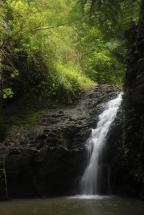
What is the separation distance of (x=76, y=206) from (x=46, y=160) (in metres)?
2.92

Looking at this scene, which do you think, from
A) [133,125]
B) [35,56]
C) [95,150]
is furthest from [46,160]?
[35,56]

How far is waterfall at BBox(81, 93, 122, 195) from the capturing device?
13362mm

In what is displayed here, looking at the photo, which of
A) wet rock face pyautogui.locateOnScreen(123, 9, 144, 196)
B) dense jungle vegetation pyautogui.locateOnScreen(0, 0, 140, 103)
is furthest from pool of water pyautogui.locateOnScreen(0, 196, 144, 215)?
dense jungle vegetation pyautogui.locateOnScreen(0, 0, 140, 103)

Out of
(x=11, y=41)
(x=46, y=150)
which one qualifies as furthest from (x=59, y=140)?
(x=11, y=41)

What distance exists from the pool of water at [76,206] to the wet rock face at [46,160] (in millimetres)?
962

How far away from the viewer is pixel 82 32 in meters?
24.2

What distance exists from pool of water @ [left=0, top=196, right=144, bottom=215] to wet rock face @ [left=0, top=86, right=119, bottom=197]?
96cm

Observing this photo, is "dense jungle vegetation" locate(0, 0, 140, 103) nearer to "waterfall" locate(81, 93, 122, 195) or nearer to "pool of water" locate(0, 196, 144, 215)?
"waterfall" locate(81, 93, 122, 195)

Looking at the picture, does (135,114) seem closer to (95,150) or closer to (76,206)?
(95,150)

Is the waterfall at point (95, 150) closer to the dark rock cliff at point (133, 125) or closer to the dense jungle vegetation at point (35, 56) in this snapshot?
the dark rock cliff at point (133, 125)

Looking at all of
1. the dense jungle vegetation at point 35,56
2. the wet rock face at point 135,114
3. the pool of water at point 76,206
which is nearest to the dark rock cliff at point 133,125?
the wet rock face at point 135,114

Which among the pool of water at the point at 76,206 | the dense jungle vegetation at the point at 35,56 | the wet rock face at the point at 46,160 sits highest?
the dense jungle vegetation at the point at 35,56

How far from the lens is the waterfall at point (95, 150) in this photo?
13.4 m

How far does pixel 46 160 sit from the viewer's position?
13.5 meters
